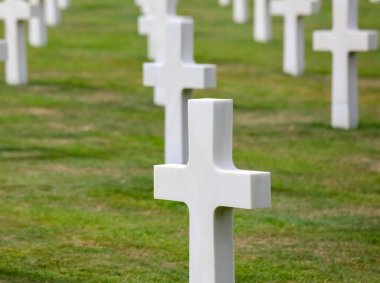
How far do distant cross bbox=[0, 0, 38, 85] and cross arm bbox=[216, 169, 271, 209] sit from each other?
9.96 meters

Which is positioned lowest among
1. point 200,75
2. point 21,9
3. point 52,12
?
point 52,12

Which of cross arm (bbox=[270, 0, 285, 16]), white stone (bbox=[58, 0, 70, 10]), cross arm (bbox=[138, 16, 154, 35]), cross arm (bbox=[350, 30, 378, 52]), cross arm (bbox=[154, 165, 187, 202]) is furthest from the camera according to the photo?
white stone (bbox=[58, 0, 70, 10])

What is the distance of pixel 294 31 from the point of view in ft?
55.4

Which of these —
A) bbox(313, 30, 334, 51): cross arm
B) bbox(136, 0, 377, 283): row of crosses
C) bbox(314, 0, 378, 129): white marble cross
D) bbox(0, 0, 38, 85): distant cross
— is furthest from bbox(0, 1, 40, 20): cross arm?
bbox(314, 0, 378, 129): white marble cross

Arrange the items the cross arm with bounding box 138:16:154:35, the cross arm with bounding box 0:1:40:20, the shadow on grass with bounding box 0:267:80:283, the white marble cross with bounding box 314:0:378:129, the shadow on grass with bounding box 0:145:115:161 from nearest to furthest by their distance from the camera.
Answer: the shadow on grass with bounding box 0:267:80:283, the shadow on grass with bounding box 0:145:115:161, the white marble cross with bounding box 314:0:378:129, the cross arm with bounding box 138:16:154:35, the cross arm with bounding box 0:1:40:20

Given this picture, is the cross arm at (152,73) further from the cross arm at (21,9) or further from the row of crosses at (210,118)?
the cross arm at (21,9)

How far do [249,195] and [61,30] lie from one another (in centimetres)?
1566

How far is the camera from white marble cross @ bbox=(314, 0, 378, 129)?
12.7m

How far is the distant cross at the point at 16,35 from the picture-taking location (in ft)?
50.6

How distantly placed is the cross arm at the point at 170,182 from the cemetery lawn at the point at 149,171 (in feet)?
3.03

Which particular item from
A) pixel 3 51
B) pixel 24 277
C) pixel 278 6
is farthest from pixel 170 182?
pixel 278 6

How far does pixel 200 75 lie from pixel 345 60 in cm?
312

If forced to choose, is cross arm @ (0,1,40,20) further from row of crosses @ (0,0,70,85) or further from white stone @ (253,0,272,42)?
white stone @ (253,0,272,42)

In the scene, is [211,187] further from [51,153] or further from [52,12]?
[52,12]
